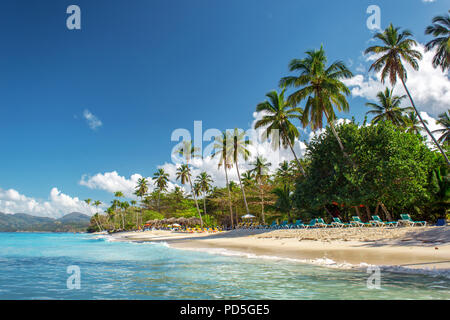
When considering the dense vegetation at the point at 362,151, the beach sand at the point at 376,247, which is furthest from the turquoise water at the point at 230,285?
the dense vegetation at the point at 362,151

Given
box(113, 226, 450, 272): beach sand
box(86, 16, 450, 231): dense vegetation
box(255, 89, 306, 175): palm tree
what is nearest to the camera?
box(113, 226, 450, 272): beach sand

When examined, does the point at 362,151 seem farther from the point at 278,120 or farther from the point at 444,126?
the point at 444,126

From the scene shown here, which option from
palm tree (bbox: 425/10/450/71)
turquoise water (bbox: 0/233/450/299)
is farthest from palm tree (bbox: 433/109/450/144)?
turquoise water (bbox: 0/233/450/299)

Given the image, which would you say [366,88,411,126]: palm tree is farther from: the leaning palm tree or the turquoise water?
the turquoise water

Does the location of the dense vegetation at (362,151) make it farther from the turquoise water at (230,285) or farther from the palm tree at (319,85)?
the turquoise water at (230,285)

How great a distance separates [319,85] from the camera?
2253cm

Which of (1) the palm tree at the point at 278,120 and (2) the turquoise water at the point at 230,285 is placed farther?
(1) the palm tree at the point at 278,120

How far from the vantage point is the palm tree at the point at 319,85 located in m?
22.2

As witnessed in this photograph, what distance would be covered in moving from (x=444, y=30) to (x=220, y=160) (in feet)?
91.2

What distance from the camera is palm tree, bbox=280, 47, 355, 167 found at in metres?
22.2

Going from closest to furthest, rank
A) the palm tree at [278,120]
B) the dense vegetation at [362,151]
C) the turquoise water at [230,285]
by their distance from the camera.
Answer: the turquoise water at [230,285] → the dense vegetation at [362,151] → the palm tree at [278,120]

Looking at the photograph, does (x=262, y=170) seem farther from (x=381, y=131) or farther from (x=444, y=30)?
(x=444, y=30)
